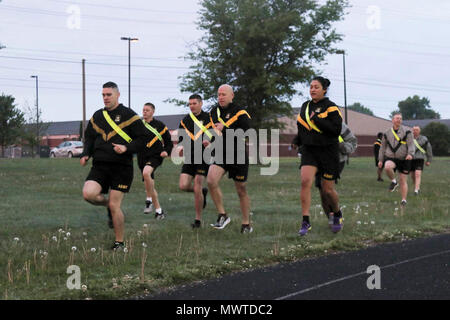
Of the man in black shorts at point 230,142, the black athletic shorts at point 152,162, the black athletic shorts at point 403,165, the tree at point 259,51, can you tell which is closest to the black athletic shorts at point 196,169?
the man in black shorts at point 230,142

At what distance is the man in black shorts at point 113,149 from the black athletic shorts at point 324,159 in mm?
2615

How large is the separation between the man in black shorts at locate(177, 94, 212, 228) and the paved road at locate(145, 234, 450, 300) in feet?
9.34

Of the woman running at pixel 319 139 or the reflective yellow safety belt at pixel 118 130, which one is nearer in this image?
the reflective yellow safety belt at pixel 118 130

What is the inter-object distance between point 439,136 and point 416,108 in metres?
87.7

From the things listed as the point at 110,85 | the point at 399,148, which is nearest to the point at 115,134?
the point at 110,85

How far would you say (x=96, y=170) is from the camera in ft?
24.8

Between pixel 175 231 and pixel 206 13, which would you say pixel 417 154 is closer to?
pixel 175 231

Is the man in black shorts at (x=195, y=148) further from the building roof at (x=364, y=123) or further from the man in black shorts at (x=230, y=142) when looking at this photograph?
the building roof at (x=364, y=123)

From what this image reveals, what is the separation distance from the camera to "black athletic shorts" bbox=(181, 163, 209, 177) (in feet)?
32.1

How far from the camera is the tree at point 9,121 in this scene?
62906 mm

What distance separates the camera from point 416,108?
161875 millimetres

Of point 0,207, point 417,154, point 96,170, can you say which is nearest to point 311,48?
point 417,154

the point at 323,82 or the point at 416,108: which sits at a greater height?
the point at 416,108

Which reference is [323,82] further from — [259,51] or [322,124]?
[259,51]
